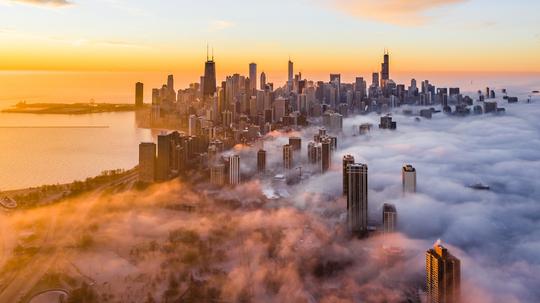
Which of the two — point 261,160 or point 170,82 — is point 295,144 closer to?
point 261,160

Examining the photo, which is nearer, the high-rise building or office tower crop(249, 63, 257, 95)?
office tower crop(249, 63, 257, 95)

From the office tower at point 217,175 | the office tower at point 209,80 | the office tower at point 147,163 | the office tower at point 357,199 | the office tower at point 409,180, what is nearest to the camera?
the office tower at point 357,199

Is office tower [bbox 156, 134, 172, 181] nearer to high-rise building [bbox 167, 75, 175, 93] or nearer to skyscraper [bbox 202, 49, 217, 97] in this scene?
skyscraper [bbox 202, 49, 217, 97]

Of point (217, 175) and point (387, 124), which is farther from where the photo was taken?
point (387, 124)

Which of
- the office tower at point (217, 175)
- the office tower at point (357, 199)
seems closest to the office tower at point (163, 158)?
the office tower at point (217, 175)

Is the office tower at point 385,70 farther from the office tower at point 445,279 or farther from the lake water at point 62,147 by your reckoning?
the office tower at point 445,279

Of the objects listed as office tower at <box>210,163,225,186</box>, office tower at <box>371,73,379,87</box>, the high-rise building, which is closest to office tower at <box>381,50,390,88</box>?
office tower at <box>371,73,379,87</box>

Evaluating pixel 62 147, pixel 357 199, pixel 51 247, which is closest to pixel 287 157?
pixel 357 199
